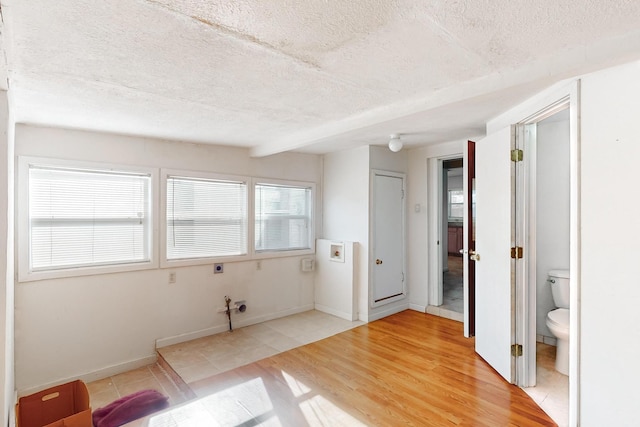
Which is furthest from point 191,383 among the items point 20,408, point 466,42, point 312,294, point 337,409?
point 466,42

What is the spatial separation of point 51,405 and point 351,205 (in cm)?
335

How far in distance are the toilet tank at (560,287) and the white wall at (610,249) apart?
155 cm

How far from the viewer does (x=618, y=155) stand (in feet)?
5.46

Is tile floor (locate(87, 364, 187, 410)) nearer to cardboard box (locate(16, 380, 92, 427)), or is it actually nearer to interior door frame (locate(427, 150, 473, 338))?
cardboard box (locate(16, 380, 92, 427))

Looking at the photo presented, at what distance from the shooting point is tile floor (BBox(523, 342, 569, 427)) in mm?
2213

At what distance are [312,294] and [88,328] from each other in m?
2.62

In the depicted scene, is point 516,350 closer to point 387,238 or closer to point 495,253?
point 495,253

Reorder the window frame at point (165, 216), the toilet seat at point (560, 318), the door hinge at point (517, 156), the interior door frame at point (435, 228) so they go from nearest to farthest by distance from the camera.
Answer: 1. the door hinge at point (517, 156)
2. the toilet seat at point (560, 318)
3. the window frame at point (165, 216)
4. the interior door frame at point (435, 228)

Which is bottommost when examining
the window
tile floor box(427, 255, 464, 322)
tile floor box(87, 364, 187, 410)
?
tile floor box(87, 364, 187, 410)

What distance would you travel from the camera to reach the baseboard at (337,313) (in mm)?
4160

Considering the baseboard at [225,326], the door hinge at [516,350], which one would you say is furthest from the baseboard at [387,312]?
the door hinge at [516,350]

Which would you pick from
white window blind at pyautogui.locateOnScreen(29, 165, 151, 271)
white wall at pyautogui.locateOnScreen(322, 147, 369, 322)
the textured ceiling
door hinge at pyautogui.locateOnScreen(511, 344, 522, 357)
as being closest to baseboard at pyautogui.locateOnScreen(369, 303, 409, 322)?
white wall at pyautogui.locateOnScreen(322, 147, 369, 322)

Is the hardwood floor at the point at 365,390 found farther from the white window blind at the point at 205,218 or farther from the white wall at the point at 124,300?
the white window blind at the point at 205,218

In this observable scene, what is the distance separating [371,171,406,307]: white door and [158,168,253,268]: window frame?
1551mm
